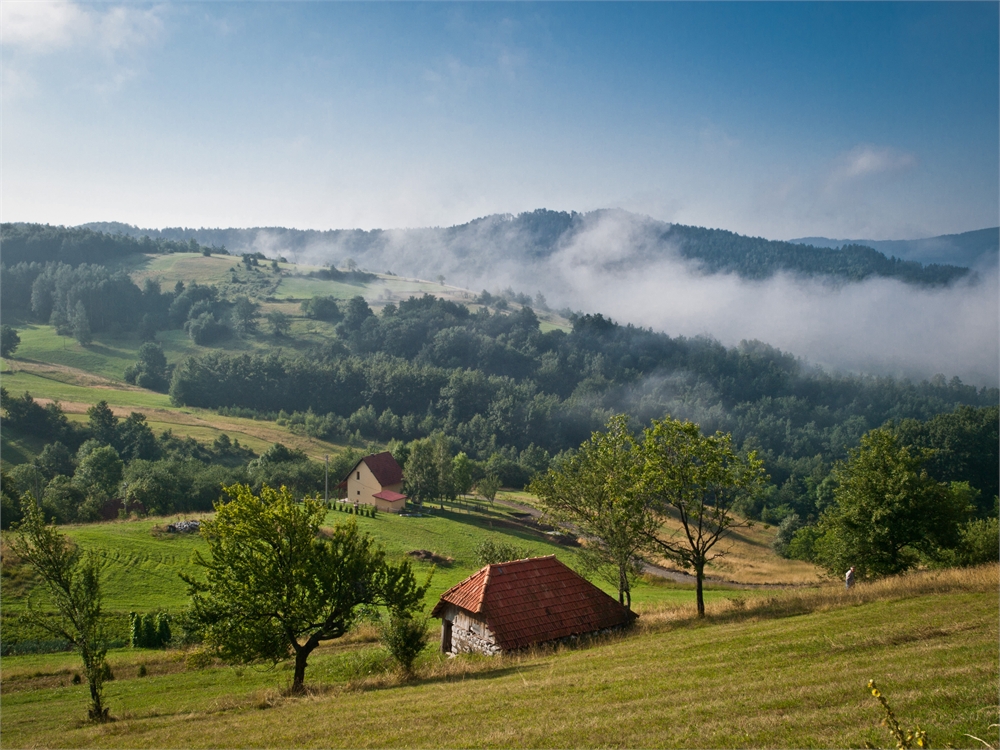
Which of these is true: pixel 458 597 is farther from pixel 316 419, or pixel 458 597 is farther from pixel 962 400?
pixel 962 400

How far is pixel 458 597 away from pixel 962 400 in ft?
752

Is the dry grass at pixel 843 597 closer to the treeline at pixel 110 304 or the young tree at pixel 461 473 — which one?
the young tree at pixel 461 473

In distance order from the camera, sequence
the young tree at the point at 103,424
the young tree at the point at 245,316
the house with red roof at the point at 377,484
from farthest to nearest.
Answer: the young tree at the point at 245,316, the young tree at the point at 103,424, the house with red roof at the point at 377,484

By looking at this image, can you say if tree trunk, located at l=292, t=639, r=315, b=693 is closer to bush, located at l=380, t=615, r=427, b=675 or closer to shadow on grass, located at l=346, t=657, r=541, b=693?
shadow on grass, located at l=346, t=657, r=541, b=693

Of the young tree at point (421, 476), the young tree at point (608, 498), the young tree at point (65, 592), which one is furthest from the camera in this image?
the young tree at point (421, 476)

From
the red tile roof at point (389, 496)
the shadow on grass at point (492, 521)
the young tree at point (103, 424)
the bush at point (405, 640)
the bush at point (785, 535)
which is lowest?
the bush at point (785, 535)

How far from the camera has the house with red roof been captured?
69.6 m

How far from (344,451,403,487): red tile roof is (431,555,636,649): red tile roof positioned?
48070mm

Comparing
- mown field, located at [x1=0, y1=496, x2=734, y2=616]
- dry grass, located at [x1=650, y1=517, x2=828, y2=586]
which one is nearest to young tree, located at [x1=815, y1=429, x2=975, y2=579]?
mown field, located at [x1=0, y1=496, x2=734, y2=616]

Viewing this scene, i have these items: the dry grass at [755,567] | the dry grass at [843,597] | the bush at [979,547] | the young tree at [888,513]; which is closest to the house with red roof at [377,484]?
the dry grass at [755,567]

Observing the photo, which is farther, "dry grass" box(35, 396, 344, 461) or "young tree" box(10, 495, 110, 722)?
"dry grass" box(35, 396, 344, 461)

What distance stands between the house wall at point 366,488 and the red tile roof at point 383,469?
336mm

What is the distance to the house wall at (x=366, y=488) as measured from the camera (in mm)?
69438

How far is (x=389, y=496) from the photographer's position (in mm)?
69875
